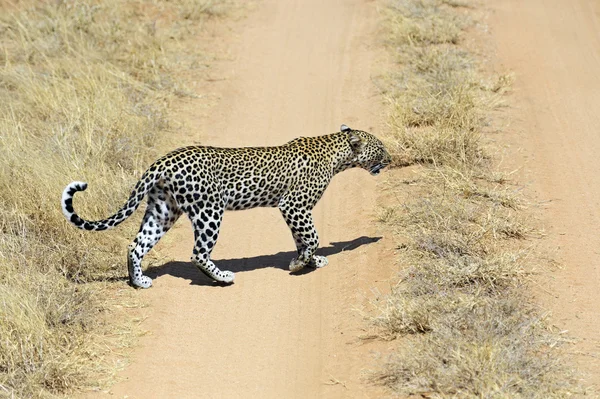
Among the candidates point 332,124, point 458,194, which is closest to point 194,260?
point 458,194

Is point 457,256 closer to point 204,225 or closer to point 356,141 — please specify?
point 356,141

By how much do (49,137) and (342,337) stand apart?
5045 mm

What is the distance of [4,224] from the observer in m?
9.08

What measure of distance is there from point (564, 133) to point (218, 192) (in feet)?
20.0

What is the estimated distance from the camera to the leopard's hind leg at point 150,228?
870 centimetres

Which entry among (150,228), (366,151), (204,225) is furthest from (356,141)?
(150,228)

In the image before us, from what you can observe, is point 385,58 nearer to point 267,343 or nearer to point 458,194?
point 458,194


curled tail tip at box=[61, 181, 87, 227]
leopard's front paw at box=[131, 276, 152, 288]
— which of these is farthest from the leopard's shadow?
curled tail tip at box=[61, 181, 87, 227]

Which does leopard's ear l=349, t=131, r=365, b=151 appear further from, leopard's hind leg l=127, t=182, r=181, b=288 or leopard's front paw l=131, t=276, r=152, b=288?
leopard's front paw l=131, t=276, r=152, b=288

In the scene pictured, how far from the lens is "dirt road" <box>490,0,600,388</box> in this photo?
8.19m

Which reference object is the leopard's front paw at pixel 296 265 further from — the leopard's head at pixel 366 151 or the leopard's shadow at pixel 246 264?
the leopard's head at pixel 366 151

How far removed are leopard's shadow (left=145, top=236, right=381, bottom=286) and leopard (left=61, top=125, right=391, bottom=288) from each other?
0.79 ft

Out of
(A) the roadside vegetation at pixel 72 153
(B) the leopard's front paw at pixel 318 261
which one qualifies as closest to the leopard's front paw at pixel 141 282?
(A) the roadside vegetation at pixel 72 153

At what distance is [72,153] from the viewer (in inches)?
415
